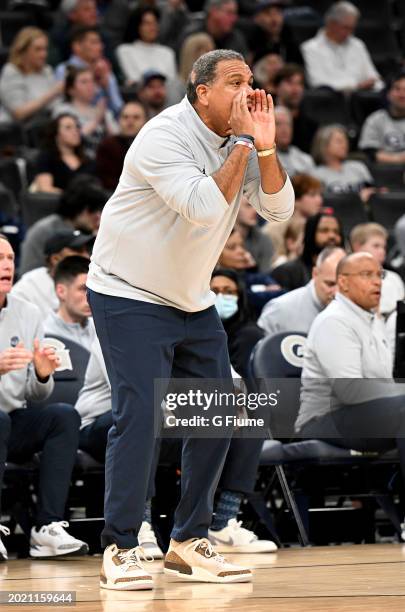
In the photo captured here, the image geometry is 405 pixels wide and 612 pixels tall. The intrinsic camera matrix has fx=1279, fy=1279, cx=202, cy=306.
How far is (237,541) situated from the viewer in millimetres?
5402

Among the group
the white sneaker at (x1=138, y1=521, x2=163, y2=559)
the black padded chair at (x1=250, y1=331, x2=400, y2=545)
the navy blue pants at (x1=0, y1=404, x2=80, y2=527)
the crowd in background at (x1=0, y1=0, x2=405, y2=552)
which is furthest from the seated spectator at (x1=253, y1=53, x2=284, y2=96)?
the white sneaker at (x1=138, y1=521, x2=163, y2=559)

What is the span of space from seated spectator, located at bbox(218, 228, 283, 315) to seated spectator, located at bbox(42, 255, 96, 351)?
1421mm

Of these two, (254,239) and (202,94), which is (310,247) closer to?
(254,239)

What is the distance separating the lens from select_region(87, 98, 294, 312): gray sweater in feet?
12.7

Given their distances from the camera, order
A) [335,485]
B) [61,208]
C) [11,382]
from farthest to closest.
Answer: [61,208]
[335,485]
[11,382]

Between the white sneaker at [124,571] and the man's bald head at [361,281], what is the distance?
95.4 inches

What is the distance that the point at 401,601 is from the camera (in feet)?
11.6

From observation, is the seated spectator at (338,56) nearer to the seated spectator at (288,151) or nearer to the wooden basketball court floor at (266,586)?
the seated spectator at (288,151)

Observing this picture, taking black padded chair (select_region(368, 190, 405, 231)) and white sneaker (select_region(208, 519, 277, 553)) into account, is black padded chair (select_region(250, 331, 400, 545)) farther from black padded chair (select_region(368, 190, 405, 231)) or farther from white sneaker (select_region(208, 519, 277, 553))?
black padded chair (select_region(368, 190, 405, 231))

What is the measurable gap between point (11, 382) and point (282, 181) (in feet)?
6.28

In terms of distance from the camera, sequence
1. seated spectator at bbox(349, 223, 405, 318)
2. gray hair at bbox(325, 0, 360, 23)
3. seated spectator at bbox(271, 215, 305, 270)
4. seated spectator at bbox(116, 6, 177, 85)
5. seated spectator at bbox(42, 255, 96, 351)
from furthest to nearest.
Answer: gray hair at bbox(325, 0, 360, 23) → seated spectator at bbox(116, 6, 177, 85) → seated spectator at bbox(271, 215, 305, 270) → seated spectator at bbox(349, 223, 405, 318) → seated spectator at bbox(42, 255, 96, 351)

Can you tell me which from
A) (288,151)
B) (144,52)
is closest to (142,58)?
(144,52)

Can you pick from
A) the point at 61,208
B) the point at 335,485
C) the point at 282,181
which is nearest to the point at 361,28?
the point at 61,208

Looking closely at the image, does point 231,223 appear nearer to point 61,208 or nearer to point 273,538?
point 273,538
